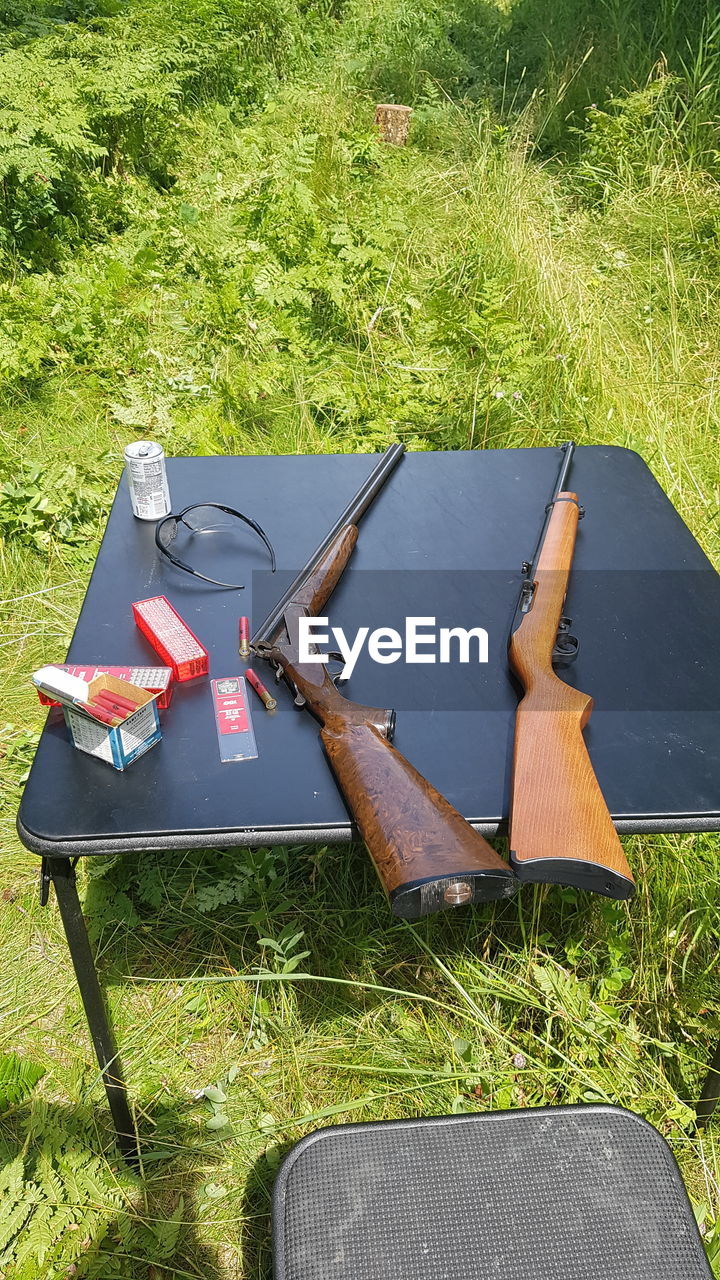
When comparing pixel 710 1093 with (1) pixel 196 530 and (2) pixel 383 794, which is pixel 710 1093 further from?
(1) pixel 196 530

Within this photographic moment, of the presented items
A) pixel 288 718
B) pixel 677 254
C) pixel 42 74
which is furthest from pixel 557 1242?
pixel 42 74

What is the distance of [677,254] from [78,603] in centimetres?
453

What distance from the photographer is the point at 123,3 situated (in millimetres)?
7980

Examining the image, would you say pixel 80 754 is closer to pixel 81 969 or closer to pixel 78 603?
pixel 81 969

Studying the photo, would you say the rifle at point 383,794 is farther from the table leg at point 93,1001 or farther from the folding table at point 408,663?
the table leg at point 93,1001

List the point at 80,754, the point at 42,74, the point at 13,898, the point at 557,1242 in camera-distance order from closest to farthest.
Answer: the point at 557,1242 → the point at 80,754 → the point at 13,898 → the point at 42,74

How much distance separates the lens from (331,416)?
4938mm

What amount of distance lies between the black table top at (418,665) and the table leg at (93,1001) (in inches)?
5.4

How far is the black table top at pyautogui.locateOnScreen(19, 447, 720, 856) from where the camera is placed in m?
1.90

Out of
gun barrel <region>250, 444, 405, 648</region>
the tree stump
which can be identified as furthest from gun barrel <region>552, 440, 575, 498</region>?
the tree stump

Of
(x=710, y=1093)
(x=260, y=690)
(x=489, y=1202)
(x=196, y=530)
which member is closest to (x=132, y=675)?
(x=260, y=690)

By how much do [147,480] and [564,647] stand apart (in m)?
1.29

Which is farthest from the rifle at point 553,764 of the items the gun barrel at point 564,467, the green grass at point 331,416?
the green grass at point 331,416

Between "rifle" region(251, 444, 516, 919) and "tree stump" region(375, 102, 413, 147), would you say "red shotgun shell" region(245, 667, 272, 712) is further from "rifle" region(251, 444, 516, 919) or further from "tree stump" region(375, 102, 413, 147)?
"tree stump" region(375, 102, 413, 147)
